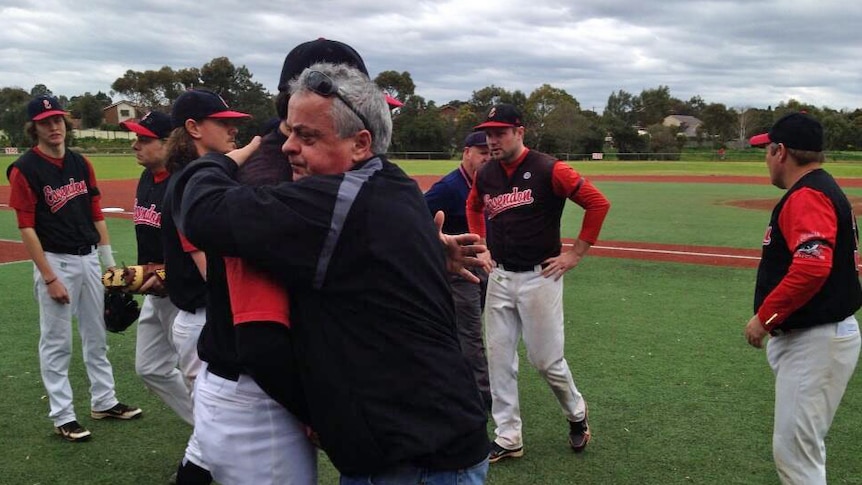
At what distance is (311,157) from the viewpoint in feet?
6.56

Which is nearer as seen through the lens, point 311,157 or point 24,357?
point 311,157

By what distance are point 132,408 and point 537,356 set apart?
326 cm

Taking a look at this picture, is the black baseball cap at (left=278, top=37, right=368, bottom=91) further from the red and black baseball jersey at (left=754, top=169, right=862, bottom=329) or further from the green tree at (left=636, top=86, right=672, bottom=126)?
the green tree at (left=636, top=86, right=672, bottom=126)

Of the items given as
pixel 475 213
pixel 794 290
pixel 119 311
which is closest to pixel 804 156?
pixel 794 290

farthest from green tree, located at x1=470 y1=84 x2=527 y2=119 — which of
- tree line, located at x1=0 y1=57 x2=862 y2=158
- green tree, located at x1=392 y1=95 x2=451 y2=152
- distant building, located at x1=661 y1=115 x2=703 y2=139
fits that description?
distant building, located at x1=661 y1=115 x2=703 y2=139

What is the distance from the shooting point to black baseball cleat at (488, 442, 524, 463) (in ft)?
16.1

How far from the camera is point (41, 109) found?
5383mm

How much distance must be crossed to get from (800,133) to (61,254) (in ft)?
16.8

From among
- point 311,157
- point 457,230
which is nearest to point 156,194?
point 457,230

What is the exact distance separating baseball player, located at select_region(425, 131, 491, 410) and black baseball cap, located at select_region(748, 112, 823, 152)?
296 cm

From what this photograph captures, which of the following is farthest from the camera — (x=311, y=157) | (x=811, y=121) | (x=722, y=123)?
(x=722, y=123)

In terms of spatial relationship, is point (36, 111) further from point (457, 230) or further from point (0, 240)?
point (0, 240)

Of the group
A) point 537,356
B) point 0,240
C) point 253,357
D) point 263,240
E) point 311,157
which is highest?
point 311,157

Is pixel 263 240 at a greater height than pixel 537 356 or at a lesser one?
greater
